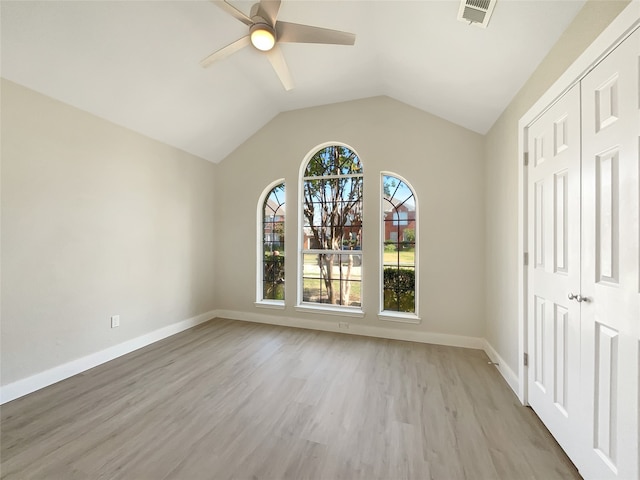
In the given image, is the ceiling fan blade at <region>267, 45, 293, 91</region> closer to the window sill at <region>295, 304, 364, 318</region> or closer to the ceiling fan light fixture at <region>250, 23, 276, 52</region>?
the ceiling fan light fixture at <region>250, 23, 276, 52</region>

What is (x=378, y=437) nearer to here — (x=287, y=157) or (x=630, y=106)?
(x=630, y=106)

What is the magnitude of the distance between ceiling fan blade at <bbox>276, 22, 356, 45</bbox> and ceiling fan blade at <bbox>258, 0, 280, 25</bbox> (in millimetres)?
61

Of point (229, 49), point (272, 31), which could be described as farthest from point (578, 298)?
point (229, 49)

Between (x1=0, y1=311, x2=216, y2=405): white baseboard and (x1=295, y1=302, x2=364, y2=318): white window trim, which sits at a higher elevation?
(x1=295, y1=302, x2=364, y2=318): white window trim

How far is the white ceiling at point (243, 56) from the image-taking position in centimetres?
183

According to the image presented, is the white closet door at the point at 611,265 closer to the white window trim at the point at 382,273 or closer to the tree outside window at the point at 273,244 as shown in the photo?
the white window trim at the point at 382,273

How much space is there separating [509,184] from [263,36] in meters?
2.42

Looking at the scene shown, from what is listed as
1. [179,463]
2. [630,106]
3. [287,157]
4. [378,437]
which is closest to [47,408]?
[179,463]

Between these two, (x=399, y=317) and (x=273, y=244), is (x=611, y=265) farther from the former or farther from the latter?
(x=273, y=244)

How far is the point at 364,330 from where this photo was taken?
348 centimetres

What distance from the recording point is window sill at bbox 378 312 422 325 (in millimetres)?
3281

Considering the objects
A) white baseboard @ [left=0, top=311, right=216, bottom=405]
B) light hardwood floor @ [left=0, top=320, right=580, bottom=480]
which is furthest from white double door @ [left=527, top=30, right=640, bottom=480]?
white baseboard @ [left=0, top=311, right=216, bottom=405]

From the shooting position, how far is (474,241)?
3.10 metres

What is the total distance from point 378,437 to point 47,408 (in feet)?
8.24
